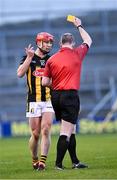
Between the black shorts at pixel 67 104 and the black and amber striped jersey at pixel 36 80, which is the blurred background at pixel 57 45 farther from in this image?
the black shorts at pixel 67 104

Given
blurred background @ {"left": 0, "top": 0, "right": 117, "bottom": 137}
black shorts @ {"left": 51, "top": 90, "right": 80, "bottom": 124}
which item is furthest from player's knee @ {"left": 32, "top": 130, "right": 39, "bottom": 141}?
blurred background @ {"left": 0, "top": 0, "right": 117, "bottom": 137}

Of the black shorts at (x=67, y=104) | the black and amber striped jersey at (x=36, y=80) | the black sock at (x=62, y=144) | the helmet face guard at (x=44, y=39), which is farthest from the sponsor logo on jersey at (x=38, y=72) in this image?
the black sock at (x=62, y=144)

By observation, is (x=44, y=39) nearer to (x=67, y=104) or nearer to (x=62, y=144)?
(x=67, y=104)

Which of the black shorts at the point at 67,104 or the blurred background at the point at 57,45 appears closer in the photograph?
the black shorts at the point at 67,104

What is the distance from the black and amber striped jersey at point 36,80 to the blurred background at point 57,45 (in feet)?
60.8

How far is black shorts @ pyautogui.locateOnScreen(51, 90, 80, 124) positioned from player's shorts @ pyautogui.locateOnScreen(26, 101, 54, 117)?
464mm

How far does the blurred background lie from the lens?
31.5 meters

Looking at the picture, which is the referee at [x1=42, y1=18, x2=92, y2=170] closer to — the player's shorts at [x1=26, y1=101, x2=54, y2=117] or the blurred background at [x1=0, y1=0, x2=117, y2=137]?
the player's shorts at [x1=26, y1=101, x2=54, y2=117]

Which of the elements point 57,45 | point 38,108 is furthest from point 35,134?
point 57,45

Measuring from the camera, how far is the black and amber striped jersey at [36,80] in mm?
11062

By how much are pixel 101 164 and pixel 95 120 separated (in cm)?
1762

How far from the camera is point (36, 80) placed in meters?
11.1

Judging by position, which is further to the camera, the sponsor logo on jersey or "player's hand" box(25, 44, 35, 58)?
the sponsor logo on jersey

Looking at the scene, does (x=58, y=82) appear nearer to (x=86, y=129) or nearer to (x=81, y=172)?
(x=81, y=172)
